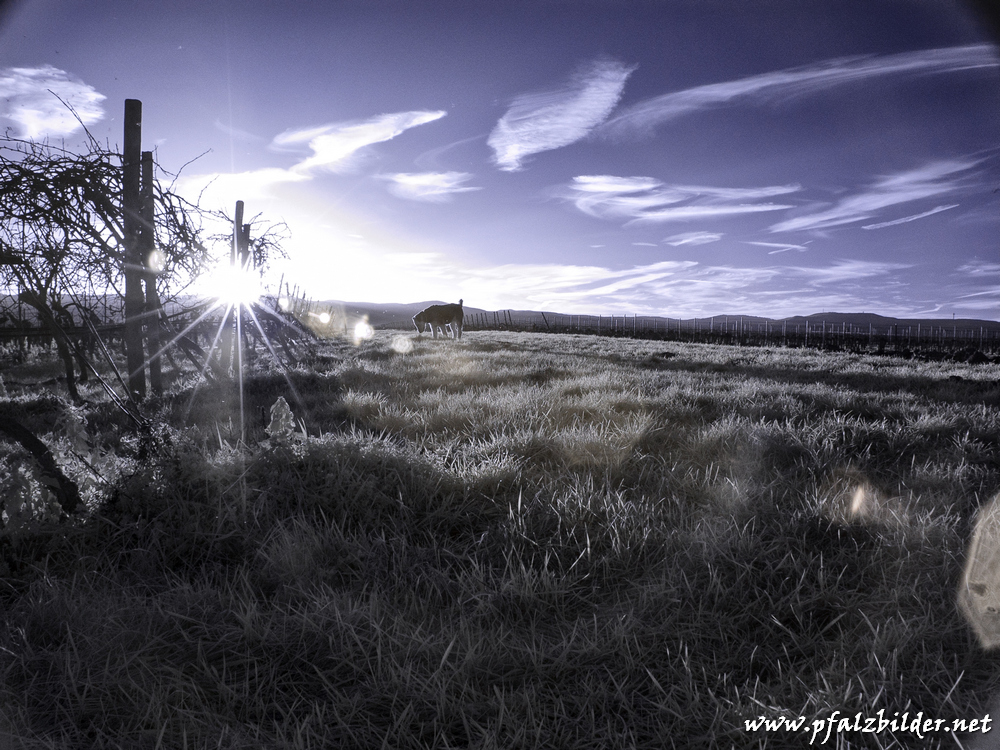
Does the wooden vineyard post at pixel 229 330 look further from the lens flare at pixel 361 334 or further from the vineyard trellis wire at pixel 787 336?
the vineyard trellis wire at pixel 787 336

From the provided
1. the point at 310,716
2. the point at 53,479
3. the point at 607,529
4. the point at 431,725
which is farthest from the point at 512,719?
the point at 53,479

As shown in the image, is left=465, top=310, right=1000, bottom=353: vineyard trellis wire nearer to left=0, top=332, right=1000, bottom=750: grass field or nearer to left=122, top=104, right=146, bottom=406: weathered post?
left=0, top=332, right=1000, bottom=750: grass field

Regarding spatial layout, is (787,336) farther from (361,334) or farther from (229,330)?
(229,330)

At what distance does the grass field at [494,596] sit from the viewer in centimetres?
146

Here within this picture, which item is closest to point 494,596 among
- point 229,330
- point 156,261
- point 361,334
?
point 156,261

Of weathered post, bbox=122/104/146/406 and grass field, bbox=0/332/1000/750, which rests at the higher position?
weathered post, bbox=122/104/146/406

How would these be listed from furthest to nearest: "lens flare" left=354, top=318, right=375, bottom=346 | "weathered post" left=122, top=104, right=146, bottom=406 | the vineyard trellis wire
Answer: the vineyard trellis wire, "lens flare" left=354, top=318, right=375, bottom=346, "weathered post" left=122, top=104, right=146, bottom=406

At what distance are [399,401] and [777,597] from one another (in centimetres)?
431

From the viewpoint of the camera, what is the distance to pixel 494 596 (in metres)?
1.93

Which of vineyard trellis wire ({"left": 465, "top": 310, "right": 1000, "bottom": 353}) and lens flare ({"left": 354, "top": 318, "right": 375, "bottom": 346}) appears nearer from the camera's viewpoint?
lens flare ({"left": 354, "top": 318, "right": 375, "bottom": 346})

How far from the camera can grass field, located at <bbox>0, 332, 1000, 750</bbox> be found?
1.46 m

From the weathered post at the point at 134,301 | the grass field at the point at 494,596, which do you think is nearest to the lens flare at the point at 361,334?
the weathered post at the point at 134,301

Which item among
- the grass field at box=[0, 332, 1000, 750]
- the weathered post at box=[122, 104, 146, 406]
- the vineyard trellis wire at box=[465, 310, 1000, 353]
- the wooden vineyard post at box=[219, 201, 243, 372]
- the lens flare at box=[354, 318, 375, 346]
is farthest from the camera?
the vineyard trellis wire at box=[465, 310, 1000, 353]

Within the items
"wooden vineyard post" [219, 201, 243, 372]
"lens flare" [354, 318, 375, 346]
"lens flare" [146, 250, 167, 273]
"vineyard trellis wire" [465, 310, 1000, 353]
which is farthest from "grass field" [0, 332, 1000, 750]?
"vineyard trellis wire" [465, 310, 1000, 353]
